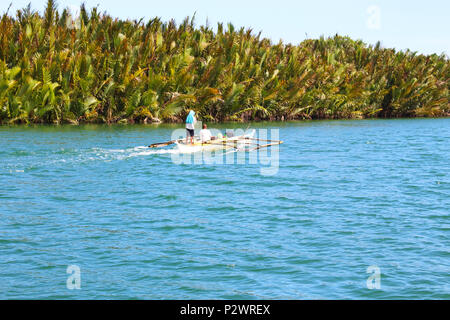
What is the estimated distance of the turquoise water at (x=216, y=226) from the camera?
11.4 m

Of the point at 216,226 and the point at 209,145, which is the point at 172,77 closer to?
the point at 209,145

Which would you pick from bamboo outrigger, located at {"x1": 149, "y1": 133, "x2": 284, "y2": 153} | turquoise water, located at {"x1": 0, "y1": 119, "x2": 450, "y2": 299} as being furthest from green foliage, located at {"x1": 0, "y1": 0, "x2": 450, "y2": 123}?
bamboo outrigger, located at {"x1": 149, "y1": 133, "x2": 284, "y2": 153}

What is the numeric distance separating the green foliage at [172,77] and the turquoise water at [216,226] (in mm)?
12967

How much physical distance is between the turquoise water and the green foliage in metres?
13.0

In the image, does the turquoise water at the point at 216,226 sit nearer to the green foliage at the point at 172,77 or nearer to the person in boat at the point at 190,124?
the person in boat at the point at 190,124

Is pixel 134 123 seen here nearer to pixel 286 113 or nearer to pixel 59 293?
pixel 286 113

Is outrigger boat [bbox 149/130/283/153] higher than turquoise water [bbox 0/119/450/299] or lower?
higher

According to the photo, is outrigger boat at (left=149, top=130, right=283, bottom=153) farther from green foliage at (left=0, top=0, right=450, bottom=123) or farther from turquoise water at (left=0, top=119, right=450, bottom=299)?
green foliage at (left=0, top=0, right=450, bottom=123)

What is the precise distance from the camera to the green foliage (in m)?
41.9

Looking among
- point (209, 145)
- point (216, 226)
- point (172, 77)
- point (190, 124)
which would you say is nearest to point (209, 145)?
point (209, 145)

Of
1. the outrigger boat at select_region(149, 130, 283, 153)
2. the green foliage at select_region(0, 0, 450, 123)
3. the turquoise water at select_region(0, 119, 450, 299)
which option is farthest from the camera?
the green foliage at select_region(0, 0, 450, 123)

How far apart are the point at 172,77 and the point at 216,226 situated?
1269 inches

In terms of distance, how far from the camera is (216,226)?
15633 mm

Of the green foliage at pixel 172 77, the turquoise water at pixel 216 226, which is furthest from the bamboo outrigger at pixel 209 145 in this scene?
the green foliage at pixel 172 77
